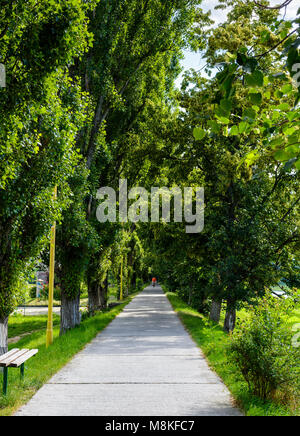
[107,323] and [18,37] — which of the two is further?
[107,323]

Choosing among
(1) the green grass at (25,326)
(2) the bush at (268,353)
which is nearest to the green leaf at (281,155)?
(2) the bush at (268,353)

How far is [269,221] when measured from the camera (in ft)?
52.1

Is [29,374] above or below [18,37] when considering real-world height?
below

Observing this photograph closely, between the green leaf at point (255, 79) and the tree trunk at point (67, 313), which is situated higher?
the green leaf at point (255, 79)

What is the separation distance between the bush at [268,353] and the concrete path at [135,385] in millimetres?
546

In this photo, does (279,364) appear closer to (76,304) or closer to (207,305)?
(76,304)

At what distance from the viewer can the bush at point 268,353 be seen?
553 cm

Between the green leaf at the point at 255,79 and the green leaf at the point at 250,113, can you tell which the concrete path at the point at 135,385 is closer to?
the green leaf at the point at 250,113

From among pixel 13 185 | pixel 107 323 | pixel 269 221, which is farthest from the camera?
Answer: pixel 107 323

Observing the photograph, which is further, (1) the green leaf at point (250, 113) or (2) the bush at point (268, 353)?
(2) the bush at point (268, 353)

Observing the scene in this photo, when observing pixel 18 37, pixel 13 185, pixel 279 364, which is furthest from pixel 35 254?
pixel 279 364

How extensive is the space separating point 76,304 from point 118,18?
992 centimetres

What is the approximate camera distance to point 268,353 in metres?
5.61

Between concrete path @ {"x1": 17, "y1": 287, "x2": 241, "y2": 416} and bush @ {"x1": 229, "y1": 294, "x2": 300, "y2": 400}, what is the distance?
21.5 inches
